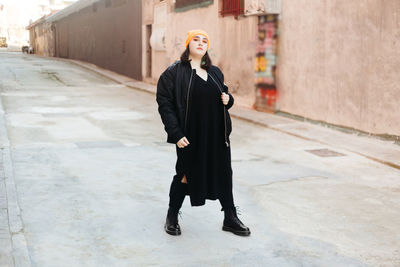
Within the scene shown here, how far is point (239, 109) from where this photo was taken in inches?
570

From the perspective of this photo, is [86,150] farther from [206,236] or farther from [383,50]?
[383,50]

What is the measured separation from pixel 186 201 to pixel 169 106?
66.8 inches

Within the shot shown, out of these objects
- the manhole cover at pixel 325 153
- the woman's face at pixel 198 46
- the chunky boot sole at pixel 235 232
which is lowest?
the manhole cover at pixel 325 153

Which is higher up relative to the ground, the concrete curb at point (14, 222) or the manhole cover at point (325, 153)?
the concrete curb at point (14, 222)

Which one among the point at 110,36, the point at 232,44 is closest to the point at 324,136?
the point at 232,44

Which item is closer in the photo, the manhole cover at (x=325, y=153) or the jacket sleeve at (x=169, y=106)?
the jacket sleeve at (x=169, y=106)

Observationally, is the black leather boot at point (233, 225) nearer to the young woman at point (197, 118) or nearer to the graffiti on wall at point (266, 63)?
the young woman at point (197, 118)

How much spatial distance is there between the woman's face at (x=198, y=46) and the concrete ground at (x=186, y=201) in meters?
1.59

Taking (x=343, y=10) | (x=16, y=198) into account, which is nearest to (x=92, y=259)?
(x=16, y=198)

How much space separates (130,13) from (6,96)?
34.2 feet

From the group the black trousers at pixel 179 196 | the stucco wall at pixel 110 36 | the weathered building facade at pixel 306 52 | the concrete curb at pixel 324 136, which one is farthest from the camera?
the stucco wall at pixel 110 36

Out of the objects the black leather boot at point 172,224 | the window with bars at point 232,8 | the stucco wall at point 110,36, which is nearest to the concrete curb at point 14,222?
the black leather boot at point 172,224

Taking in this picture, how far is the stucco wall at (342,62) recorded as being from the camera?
9.61 metres

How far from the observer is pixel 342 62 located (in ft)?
35.5
